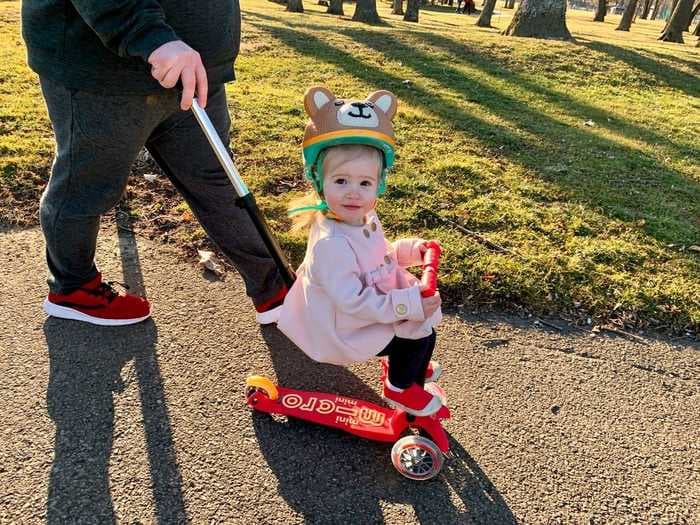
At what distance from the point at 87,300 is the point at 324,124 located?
1464 mm

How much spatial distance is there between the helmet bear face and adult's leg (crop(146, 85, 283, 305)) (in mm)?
607

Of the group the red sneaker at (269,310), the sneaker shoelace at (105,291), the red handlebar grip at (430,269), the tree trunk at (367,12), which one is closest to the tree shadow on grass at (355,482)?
the red sneaker at (269,310)

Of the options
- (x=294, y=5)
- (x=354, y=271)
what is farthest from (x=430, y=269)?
(x=294, y=5)

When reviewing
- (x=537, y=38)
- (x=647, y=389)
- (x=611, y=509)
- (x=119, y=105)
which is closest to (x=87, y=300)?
(x=119, y=105)

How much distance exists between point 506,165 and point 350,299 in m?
3.21

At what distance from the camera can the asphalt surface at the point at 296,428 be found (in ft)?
6.41

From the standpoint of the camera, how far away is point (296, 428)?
7.36 ft

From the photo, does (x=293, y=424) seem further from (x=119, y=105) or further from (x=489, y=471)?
(x=119, y=105)

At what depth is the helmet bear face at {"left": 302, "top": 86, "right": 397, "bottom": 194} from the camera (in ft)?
6.25

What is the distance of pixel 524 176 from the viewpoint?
14.8ft

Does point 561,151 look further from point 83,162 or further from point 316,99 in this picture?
point 83,162

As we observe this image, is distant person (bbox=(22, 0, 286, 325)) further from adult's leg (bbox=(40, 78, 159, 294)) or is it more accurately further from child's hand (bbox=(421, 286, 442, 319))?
child's hand (bbox=(421, 286, 442, 319))

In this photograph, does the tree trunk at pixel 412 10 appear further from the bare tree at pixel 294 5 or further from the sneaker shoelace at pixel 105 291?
the sneaker shoelace at pixel 105 291

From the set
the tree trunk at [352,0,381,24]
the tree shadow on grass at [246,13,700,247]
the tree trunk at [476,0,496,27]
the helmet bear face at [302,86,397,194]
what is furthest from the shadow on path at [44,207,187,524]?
the tree trunk at [476,0,496,27]
